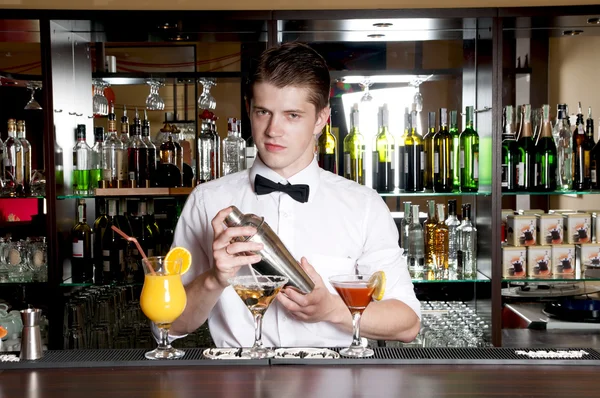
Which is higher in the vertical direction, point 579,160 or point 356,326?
point 579,160

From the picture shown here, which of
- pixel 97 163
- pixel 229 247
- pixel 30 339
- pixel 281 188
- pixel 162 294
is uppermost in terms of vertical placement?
pixel 97 163

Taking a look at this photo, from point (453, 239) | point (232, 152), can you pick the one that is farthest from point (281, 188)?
point (453, 239)

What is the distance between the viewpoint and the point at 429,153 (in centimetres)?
337

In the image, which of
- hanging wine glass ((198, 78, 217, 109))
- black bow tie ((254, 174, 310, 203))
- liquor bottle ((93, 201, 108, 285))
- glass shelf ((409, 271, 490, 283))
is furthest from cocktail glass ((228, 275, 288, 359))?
hanging wine glass ((198, 78, 217, 109))

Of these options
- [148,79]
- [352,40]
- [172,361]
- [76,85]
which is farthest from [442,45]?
[172,361]

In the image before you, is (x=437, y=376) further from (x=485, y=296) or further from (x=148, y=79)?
(x=148, y=79)

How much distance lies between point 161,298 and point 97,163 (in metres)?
1.88

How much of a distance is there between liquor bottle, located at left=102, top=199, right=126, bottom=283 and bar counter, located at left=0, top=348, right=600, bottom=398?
159 centimetres

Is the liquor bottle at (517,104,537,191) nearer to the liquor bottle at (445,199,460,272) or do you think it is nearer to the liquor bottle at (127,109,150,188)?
the liquor bottle at (445,199,460,272)

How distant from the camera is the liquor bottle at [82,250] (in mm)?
3168

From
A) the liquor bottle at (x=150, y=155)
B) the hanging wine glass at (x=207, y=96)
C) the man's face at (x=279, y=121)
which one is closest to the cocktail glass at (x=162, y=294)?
the man's face at (x=279, y=121)

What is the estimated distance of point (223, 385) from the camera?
1.44m

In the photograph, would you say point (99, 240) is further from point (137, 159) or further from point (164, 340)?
point (164, 340)

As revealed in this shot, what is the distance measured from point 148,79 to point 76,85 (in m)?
0.35
